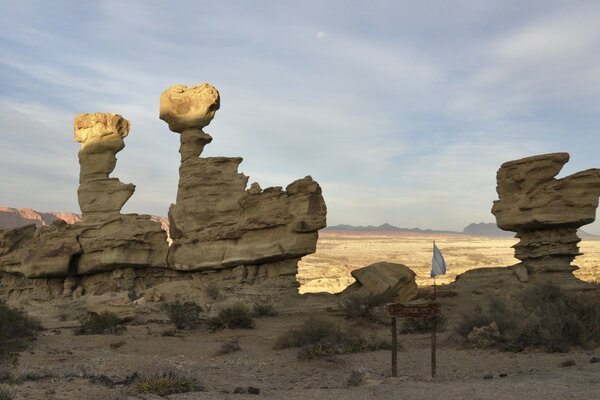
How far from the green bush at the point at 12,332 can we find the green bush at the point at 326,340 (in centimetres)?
668

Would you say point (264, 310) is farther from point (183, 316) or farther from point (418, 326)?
point (418, 326)

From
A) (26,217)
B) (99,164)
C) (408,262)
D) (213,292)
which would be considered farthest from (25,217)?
(213,292)

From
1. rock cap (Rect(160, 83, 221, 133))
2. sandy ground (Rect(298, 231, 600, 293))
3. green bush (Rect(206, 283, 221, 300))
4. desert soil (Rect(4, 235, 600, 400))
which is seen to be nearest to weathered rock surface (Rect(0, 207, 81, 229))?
sandy ground (Rect(298, 231, 600, 293))

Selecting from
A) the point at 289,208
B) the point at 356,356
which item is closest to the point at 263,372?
the point at 356,356

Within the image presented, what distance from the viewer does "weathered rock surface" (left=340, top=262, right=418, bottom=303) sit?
21.8 m

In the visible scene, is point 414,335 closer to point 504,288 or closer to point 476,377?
point 476,377

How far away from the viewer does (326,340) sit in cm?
1368

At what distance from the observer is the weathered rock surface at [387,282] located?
2179 centimetres

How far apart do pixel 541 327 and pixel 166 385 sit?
9.05 metres

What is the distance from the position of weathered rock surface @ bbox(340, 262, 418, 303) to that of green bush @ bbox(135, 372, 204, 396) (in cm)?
1332

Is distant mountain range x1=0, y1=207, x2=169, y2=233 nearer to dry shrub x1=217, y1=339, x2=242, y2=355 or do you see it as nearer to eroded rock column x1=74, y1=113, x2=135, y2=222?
eroded rock column x1=74, y1=113, x2=135, y2=222

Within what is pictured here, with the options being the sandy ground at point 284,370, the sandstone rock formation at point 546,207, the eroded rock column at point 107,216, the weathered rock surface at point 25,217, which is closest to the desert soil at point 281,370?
the sandy ground at point 284,370

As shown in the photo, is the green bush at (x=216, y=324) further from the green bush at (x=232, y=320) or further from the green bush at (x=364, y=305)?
the green bush at (x=364, y=305)

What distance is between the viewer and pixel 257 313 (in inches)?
858
